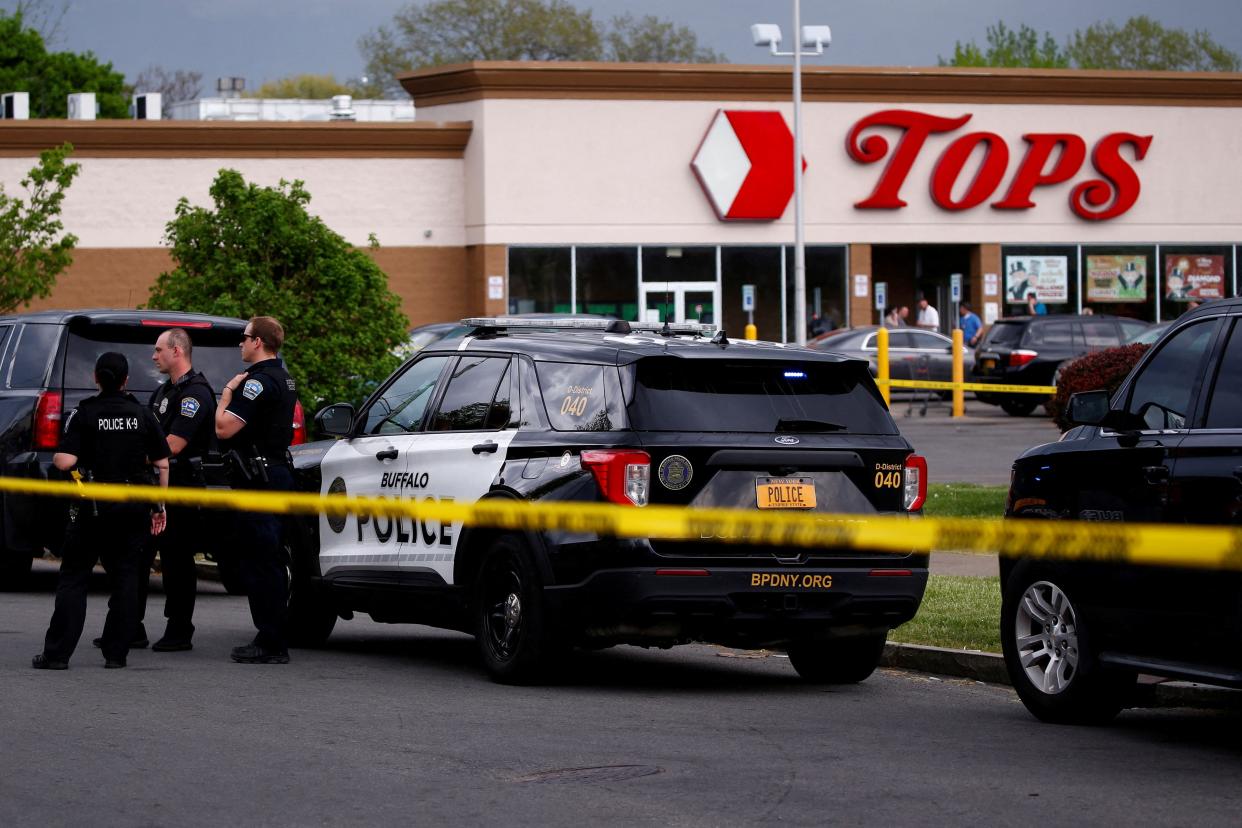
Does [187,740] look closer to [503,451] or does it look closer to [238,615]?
[503,451]

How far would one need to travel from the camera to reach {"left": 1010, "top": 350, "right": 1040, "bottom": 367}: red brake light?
3466cm

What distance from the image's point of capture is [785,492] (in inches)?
393

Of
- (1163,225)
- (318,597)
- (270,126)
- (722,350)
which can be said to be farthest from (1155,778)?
(1163,225)

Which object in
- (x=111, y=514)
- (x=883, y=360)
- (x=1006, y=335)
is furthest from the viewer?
(x=1006, y=335)

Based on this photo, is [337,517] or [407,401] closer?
[407,401]

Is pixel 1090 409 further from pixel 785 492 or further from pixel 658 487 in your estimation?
pixel 658 487

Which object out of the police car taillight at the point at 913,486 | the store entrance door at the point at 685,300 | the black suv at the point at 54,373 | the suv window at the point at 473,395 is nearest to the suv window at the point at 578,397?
the suv window at the point at 473,395

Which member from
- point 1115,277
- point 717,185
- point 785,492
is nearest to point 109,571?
point 785,492

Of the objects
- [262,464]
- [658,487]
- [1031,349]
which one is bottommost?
[658,487]

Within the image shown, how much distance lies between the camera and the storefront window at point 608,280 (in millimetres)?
43719

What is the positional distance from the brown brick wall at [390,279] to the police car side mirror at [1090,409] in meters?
32.3

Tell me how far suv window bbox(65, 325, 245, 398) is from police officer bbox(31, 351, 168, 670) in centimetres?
305

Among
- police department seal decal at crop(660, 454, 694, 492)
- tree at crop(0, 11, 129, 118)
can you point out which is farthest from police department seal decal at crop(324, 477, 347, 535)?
tree at crop(0, 11, 129, 118)

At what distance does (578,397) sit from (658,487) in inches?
29.3
